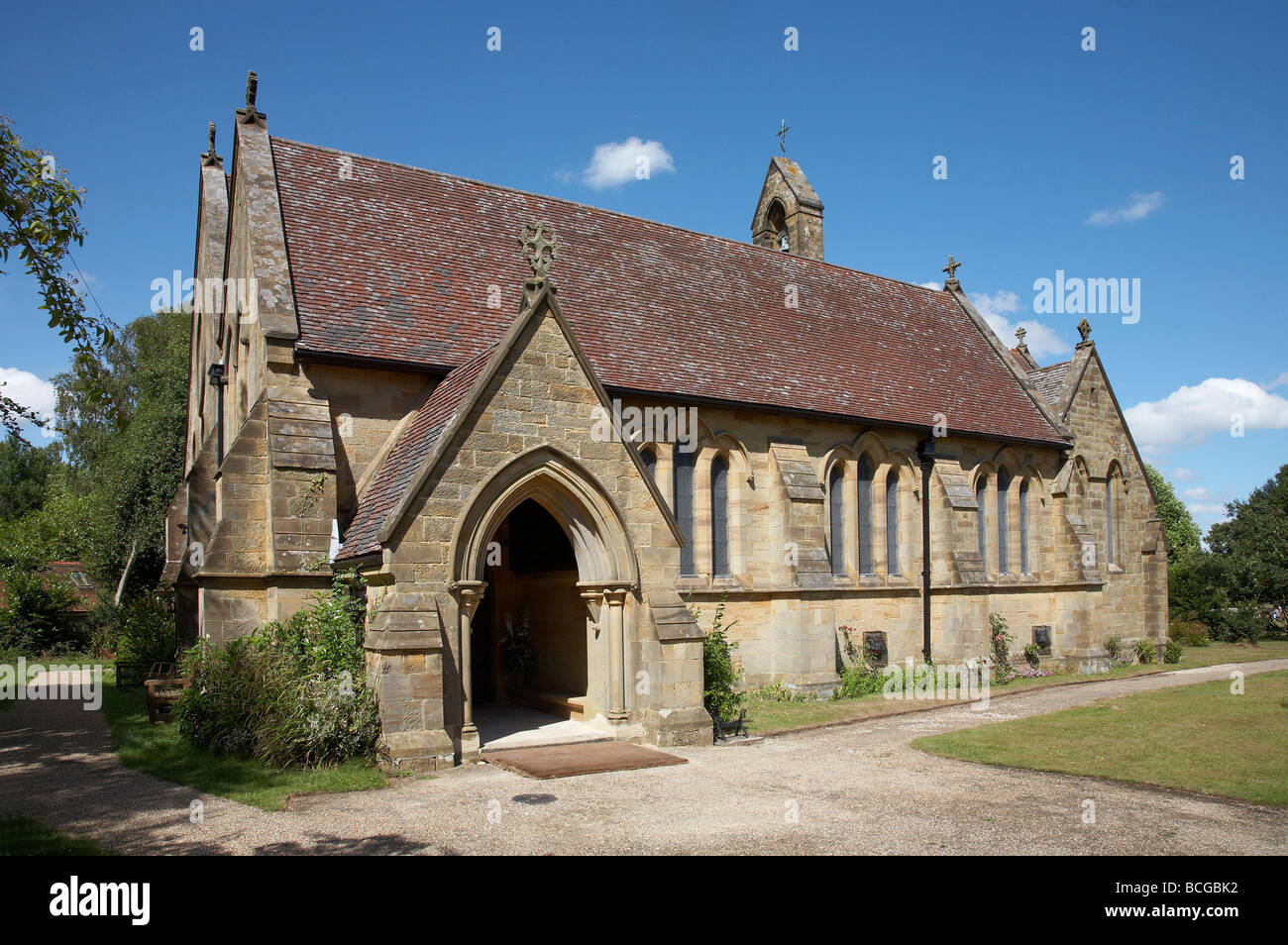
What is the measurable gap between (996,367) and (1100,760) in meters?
17.1

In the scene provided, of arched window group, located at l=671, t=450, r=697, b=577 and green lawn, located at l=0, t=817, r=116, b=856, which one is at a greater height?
arched window group, located at l=671, t=450, r=697, b=577

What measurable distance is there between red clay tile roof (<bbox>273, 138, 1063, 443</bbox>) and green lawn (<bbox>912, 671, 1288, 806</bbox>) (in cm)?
778

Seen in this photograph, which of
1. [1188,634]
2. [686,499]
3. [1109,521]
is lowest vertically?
[1188,634]

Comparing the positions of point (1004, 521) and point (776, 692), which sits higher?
point (1004, 521)

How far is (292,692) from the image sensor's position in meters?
11.2

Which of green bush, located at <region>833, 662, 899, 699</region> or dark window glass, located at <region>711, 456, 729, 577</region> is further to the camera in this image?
green bush, located at <region>833, 662, 899, 699</region>

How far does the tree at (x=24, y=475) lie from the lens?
5953 cm

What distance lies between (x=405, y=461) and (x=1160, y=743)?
36.3 feet

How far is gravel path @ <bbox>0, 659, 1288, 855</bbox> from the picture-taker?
7836 mm

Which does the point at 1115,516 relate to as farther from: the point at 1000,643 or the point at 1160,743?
the point at 1160,743

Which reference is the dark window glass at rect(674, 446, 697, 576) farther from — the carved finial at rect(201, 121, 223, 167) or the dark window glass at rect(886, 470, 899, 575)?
the carved finial at rect(201, 121, 223, 167)

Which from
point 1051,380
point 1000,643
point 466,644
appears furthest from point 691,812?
point 1051,380

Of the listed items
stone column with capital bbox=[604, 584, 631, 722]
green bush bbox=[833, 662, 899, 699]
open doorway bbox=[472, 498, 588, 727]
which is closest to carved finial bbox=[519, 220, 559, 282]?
open doorway bbox=[472, 498, 588, 727]

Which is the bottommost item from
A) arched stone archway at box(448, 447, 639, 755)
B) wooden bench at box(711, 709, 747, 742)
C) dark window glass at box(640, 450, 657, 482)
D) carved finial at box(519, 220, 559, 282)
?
wooden bench at box(711, 709, 747, 742)
